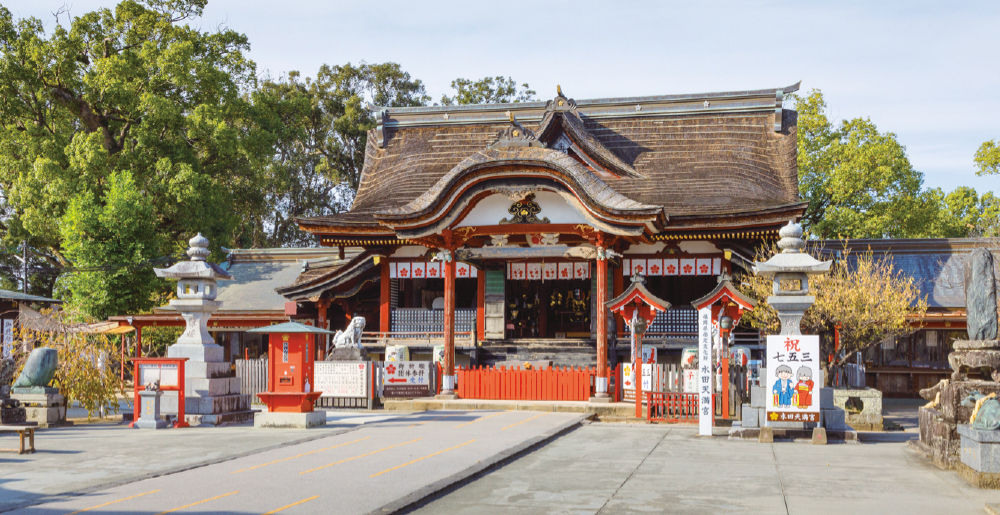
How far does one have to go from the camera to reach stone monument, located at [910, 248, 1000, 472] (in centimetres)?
1173

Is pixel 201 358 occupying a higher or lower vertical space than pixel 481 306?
lower

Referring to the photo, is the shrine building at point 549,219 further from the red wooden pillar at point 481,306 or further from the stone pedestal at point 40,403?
the stone pedestal at point 40,403

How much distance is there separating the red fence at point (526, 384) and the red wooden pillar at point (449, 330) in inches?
16.1

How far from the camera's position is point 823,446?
14.4m

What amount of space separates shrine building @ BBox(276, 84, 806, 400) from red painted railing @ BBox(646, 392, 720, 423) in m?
2.36

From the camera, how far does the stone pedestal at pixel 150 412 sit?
16.0m

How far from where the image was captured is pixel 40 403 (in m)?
16.0

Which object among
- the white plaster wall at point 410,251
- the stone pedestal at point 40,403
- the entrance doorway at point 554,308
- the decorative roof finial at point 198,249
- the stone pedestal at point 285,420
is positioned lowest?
the stone pedestal at point 285,420

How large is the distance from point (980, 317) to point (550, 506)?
760cm

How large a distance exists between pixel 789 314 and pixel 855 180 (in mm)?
17218

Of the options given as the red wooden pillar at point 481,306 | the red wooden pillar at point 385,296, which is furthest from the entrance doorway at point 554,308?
the red wooden pillar at point 385,296

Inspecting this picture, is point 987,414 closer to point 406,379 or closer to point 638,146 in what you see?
point 406,379

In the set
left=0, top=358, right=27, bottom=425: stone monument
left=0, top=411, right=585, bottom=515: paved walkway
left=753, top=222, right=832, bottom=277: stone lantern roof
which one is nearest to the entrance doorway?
left=0, top=411, right=585, bottom=515: paved walkway

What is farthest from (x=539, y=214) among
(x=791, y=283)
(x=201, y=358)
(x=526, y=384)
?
(x=201, y=358)
